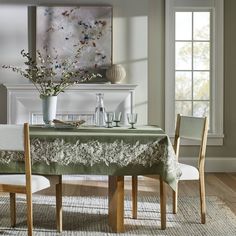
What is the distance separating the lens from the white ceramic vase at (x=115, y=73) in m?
6.45

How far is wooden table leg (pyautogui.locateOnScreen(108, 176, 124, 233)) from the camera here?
3.98m

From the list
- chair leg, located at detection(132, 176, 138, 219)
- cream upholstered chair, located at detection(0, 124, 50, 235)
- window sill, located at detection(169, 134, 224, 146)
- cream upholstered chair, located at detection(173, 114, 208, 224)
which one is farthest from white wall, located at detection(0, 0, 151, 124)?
cream upholstered chair, located at detection(0, 124, 50, 235)

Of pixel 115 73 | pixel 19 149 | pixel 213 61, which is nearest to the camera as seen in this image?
pixel 19 149

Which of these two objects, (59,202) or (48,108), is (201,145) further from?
(48,108)

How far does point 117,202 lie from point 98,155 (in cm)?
40

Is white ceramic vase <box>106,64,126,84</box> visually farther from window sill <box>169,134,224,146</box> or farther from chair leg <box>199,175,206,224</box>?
chair leg <box>199,175,206,224</box>

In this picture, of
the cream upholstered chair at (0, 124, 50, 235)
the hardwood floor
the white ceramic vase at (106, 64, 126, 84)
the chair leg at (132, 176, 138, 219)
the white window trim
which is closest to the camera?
the cream upholstered chair at (0, 124, 50, 235)

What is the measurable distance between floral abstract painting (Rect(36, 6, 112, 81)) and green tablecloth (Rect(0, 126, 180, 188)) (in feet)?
9.37

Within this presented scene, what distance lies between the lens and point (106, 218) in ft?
14.7

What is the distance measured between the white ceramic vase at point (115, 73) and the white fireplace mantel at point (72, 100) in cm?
7

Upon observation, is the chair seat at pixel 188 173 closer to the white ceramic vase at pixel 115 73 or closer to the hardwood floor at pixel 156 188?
the hardwood floor at pixel 156 188

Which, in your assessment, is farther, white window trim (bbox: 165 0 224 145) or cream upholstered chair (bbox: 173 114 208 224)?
white window trim (bbox: 165 0 224 145)

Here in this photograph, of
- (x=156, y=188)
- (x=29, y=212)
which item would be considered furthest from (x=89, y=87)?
(x=29, y=212)

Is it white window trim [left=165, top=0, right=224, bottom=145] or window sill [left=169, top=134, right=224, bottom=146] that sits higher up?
white window trim [left=165, top=0, right=224, bottom=145]
